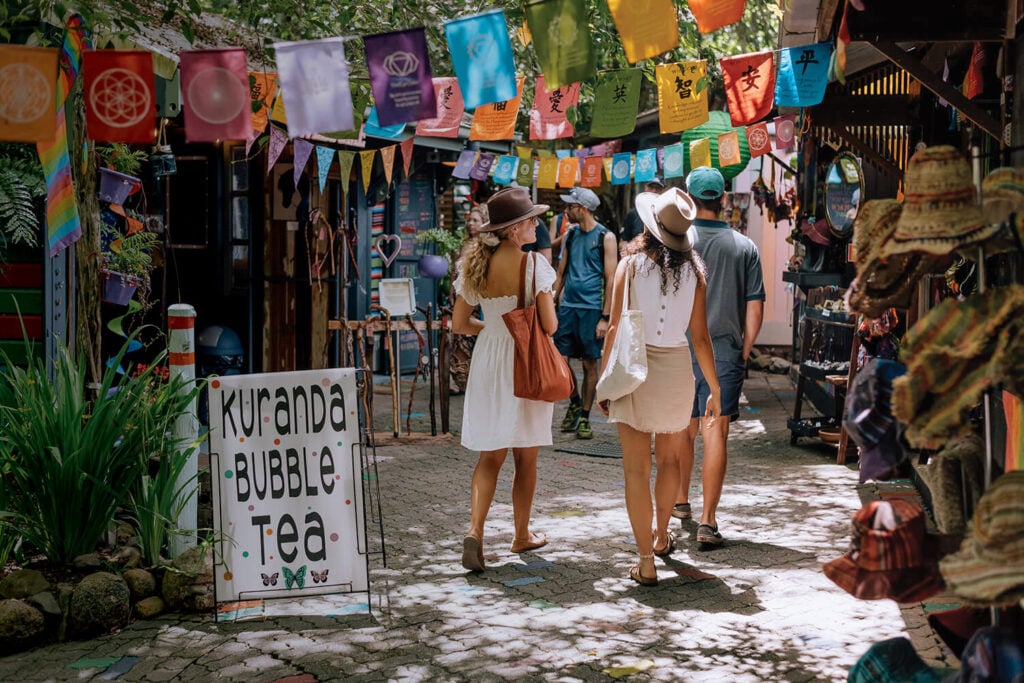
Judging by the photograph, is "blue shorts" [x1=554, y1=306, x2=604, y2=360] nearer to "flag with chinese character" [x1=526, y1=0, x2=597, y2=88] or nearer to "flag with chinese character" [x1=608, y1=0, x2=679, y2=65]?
"flag with chinese character" [x1=526, y1=0, x2=597, y2=88]

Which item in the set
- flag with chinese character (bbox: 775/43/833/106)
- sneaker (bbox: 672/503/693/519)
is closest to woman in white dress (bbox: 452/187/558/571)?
sneaker (bbox: 672/503/693/519)

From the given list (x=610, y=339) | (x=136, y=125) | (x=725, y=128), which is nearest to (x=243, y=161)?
(x=725, y=128)

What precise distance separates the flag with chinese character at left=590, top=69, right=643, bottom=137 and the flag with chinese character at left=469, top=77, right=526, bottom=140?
137cm

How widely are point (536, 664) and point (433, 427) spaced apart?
5.75 meters

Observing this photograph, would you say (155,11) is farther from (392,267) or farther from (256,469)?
(392,267)

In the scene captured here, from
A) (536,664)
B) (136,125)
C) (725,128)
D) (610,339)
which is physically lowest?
(536,664)

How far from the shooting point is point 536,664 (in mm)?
4719

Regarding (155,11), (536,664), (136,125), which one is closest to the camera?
(536,664)

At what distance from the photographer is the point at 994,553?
9.14ft

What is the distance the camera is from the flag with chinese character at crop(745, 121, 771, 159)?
468 inches

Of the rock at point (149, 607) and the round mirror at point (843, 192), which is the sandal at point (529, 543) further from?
the round mirror at point (843, 192)

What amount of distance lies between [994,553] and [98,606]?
3883 millimetres

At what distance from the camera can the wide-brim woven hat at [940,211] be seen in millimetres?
2959

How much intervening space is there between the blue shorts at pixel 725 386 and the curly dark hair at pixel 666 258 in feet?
2.99
